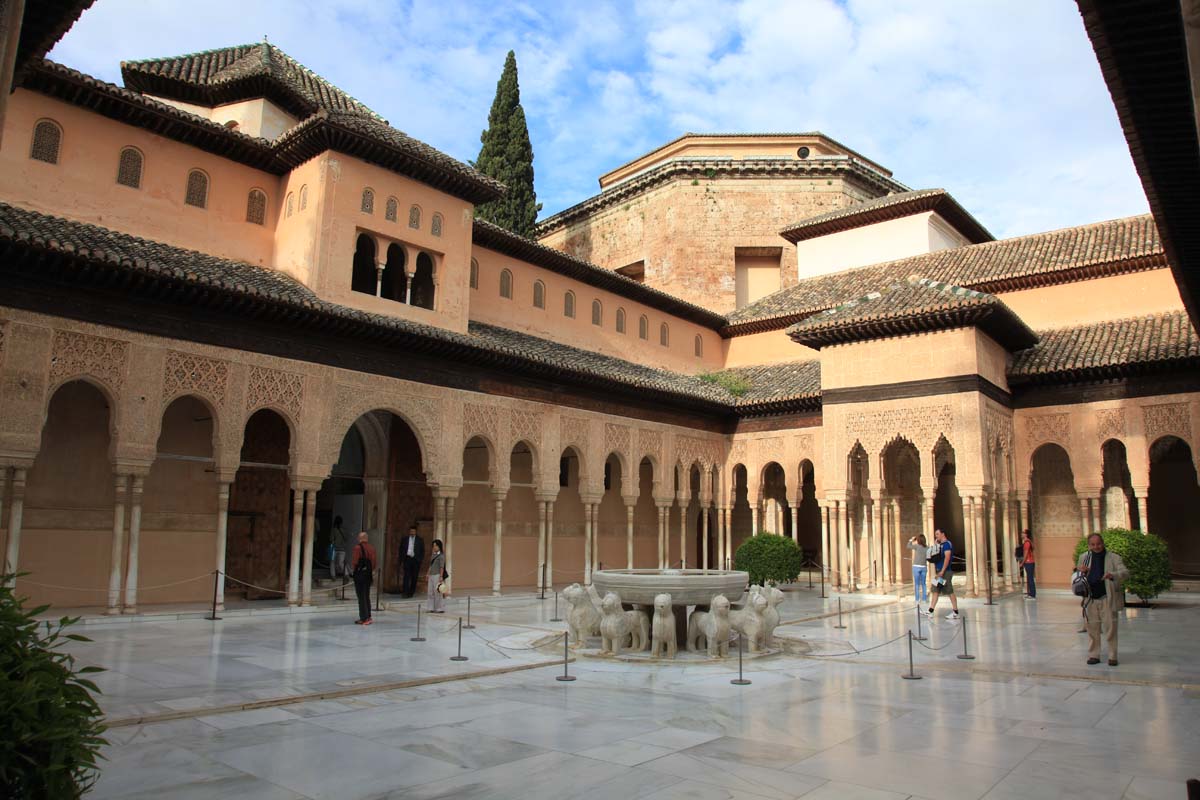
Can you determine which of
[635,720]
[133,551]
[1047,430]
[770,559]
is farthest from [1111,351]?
[133,551]

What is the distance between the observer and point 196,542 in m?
15.2

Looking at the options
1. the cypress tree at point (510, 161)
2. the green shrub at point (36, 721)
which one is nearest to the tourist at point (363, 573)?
the green shrub at point (36, 721)

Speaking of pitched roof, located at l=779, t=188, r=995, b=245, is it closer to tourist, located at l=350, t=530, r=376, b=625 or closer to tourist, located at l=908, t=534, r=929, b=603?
tourist, located at l=908, t=534, r=929, b=603

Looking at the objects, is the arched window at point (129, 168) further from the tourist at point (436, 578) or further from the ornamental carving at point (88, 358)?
the tourist at point (436, 578)

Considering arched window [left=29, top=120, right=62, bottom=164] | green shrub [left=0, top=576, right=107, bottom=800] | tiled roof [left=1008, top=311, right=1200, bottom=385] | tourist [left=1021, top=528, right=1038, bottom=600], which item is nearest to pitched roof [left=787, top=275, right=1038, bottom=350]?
tiled roof [left=1008, top=311, right=1200, bottom=385]

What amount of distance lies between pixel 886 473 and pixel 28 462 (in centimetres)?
1813

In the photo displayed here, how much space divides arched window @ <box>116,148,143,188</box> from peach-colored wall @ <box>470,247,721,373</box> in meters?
7.42

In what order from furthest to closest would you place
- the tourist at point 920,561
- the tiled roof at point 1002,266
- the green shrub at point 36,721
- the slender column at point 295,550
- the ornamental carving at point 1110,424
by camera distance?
the tiled roof at point 1002,266 → the ornamental carving at point 1110,424 → the tourist at point 920,561 → the slender column at point 295,550 → the green shrub at point 36,721

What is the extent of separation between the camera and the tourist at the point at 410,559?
1588 centimetres

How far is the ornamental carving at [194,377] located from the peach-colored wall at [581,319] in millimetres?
7194

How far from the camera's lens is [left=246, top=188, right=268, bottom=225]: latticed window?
16641mm

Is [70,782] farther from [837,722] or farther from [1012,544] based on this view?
[1012,544]

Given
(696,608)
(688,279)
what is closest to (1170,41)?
(696,608)

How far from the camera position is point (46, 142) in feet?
45.3
